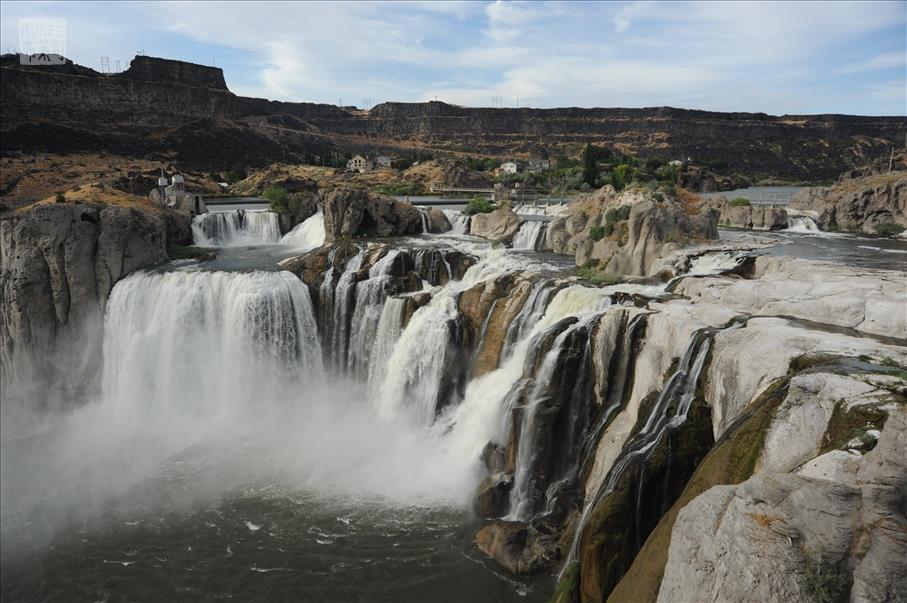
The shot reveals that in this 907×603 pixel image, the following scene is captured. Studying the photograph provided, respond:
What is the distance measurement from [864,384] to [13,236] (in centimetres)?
2879

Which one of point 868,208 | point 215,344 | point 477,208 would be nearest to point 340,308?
point 215,344

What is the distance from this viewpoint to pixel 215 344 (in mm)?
22250

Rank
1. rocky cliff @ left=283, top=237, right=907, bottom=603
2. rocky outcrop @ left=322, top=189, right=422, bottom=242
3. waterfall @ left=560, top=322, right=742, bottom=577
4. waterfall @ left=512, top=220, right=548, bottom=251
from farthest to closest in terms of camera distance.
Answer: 1. rocky outcrop @ left=322, top=189, right=422, bottom=242
2. waterfall @ left=512, top=220, right=548, bottom=251
3. waterfall @ left=560, top=322, right=742, bottom=577
4. rocky cliff @ left=283, top=237, right=907, bottom=603

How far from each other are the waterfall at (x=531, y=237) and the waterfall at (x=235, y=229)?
15.7 m

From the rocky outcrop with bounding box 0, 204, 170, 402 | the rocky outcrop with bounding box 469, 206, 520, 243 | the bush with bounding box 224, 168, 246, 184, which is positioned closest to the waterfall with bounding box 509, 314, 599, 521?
the rocky outcrop with bounding box 469, 206, 520, 243

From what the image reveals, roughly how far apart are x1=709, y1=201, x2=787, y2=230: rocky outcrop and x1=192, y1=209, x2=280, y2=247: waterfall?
93.8 feet

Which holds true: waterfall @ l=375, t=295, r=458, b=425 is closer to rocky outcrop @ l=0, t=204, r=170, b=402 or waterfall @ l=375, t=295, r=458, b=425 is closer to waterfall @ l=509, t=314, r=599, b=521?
waterfall @ l=509, t=314, r=599, b=521

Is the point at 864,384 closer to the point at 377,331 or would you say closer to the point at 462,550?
the point at 462,550

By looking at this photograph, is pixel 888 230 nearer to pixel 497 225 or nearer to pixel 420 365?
pixel 497 225

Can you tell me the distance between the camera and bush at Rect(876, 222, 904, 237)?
109 ft

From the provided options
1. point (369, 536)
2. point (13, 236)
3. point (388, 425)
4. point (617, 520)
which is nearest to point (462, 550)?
point (369, 536)

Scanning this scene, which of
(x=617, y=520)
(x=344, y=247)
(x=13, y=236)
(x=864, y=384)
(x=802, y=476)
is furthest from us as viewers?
(x=344, y=247)

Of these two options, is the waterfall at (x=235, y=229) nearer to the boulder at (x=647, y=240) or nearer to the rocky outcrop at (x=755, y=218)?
the boulder at (x=647, y=240)

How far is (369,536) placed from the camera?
45.4ft
